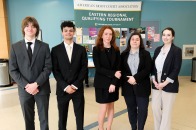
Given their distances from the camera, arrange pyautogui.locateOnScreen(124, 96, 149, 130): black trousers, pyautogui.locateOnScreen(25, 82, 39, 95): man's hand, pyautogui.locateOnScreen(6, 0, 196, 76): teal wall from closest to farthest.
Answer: pyautogui.locateOnScreen(25, 82, 39, 95): man's hand → pyautogui.locateOnScreen(124, 96, 149, 130): black trousers → pyautogui.locateOnScreen(6, 0, 196, 76): teal wall

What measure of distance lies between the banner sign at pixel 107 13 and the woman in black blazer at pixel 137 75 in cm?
357

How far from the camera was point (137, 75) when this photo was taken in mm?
2438

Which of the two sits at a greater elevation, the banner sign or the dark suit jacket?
the banner sign

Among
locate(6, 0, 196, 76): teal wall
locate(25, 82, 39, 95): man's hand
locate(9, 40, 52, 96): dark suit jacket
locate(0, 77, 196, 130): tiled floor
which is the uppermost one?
locate(6, 0, 196, 76): teal wall

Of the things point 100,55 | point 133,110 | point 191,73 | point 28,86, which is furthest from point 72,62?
point 191,73

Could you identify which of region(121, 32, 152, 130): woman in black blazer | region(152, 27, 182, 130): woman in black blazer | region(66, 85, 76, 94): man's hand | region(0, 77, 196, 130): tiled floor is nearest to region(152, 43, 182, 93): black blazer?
region(152, 27, 182, 130): woman in black blazer

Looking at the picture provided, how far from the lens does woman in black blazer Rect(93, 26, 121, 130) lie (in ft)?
8.03

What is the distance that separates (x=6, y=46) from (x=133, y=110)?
4.68 m

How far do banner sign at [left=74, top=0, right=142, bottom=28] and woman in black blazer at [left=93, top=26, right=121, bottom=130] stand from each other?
3.52 m

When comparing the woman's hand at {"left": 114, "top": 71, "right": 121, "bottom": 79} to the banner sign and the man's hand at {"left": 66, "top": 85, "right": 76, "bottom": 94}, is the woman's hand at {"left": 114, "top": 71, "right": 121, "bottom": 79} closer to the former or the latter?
the man's hand at {"left": 66, "top": 85, "right": 76, "bottom": 94}

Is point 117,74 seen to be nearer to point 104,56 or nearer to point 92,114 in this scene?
point 104,56

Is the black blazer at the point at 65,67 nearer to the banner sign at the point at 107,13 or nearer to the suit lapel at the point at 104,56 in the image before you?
the suit lapel at the point at 104,56

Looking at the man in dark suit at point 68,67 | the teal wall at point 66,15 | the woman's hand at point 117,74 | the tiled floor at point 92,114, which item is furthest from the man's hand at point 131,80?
the teal wall at point 66,15

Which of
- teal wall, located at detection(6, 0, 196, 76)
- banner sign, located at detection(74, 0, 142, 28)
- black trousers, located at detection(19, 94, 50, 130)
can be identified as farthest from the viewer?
teal wall, located at detection(6, 0, 196, 76)
